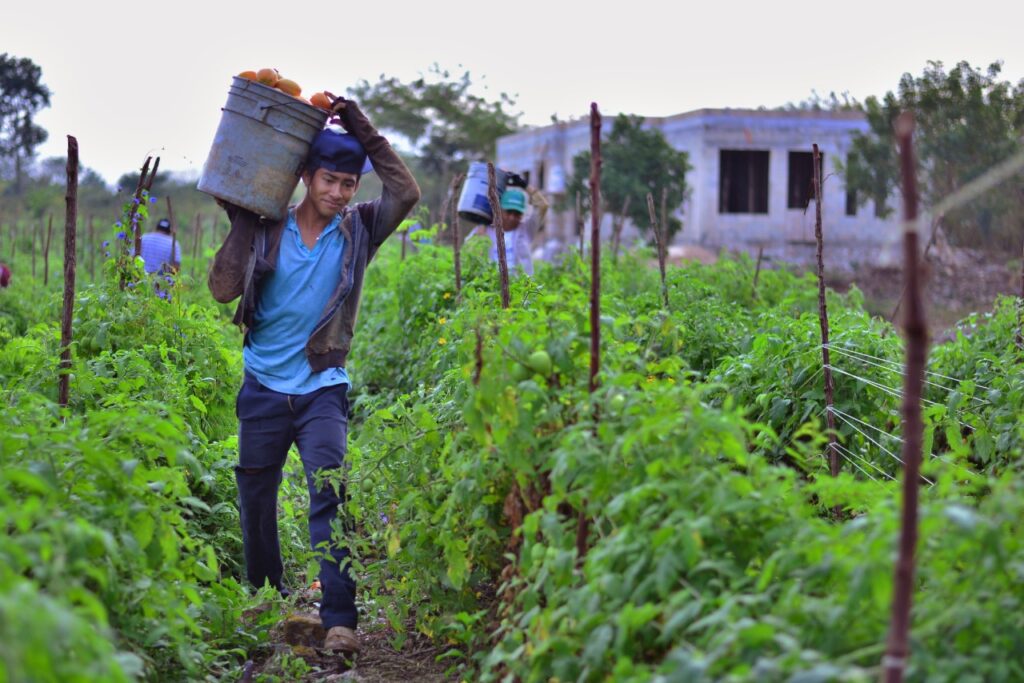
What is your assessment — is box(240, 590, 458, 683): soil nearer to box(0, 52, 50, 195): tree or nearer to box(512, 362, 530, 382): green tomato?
box(512, 362, 530, 382): green tomato

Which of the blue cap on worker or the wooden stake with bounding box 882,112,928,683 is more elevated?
the blue cap on worker

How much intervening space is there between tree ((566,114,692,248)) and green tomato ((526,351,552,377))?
71.8ft

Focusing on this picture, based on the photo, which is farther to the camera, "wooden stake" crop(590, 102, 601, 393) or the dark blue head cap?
the dark blue head cap

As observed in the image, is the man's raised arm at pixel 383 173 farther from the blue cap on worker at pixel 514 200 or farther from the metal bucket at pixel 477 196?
the metal bucket at pixel 477 196

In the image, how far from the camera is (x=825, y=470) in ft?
16.1

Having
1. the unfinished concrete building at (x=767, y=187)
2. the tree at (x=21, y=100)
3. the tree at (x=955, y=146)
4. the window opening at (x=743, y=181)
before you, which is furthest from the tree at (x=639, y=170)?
the tree at (x=21, y=100)

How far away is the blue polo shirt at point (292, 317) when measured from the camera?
430 centimetres

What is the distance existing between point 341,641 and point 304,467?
0.59 m

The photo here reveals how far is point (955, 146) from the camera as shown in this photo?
77.7ft

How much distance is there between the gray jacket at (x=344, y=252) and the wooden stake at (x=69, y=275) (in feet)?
2.28

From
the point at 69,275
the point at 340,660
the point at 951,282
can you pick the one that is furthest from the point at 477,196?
the point at 951,282

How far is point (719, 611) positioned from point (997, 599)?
0.49m

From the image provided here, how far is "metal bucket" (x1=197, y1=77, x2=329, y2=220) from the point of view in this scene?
4.33m

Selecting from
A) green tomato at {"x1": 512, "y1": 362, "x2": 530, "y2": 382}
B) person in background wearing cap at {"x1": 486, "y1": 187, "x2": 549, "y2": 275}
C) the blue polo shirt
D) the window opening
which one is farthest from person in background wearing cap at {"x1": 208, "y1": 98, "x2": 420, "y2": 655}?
the window opening
